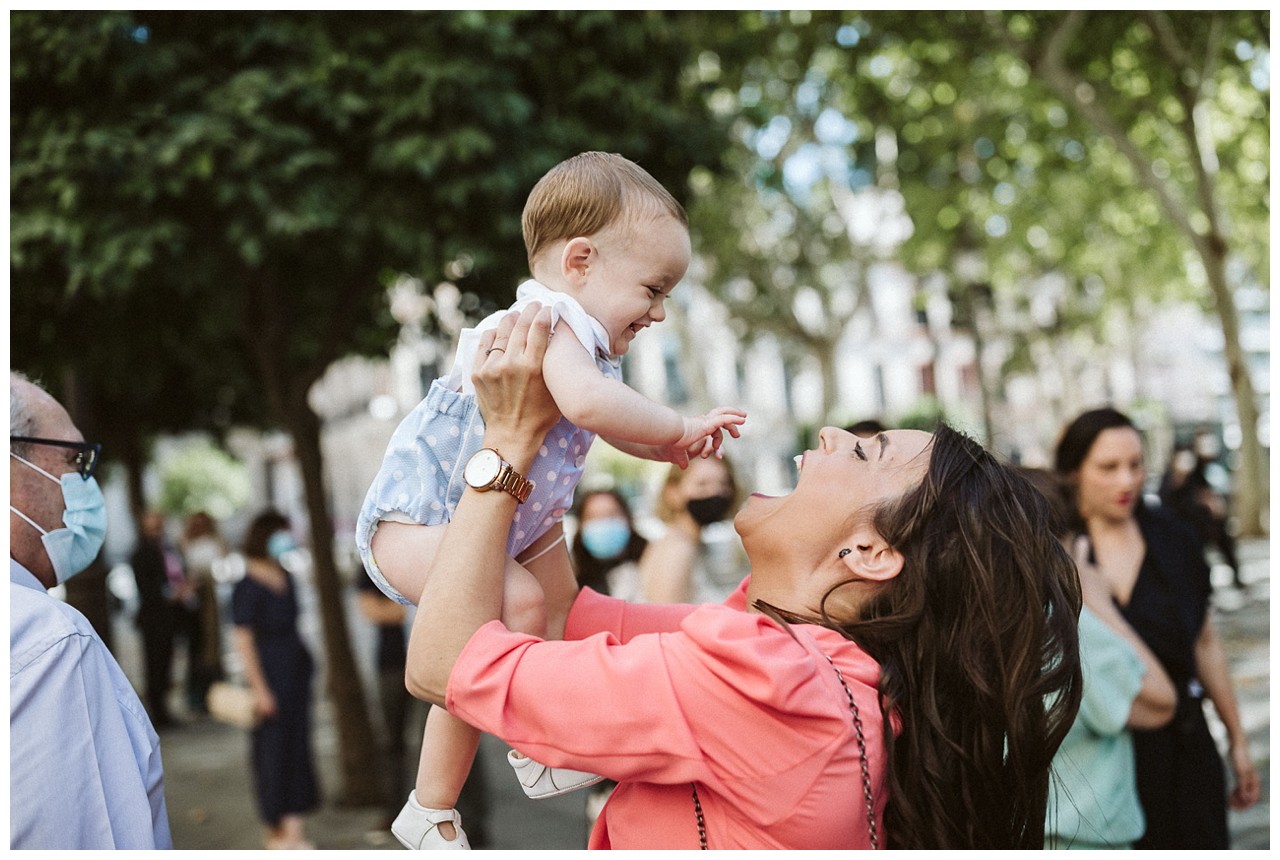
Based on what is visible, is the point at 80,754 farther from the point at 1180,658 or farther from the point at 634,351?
the point at 634,351

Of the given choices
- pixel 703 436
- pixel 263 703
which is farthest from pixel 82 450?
pixel 263 703

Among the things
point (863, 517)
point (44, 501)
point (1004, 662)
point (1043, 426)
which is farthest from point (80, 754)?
point (1043, 426)

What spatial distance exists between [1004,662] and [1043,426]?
135ft

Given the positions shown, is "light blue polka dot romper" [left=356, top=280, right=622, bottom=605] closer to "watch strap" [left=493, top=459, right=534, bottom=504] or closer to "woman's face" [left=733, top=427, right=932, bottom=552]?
"watch strap" [left=493, top=459, right=534, bottom=504]

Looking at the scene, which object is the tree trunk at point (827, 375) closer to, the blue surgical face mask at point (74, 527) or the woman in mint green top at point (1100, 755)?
the woman in mint green top at point (1100, 755)

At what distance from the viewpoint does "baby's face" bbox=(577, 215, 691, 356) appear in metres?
1.90

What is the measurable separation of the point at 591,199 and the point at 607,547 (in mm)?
3743

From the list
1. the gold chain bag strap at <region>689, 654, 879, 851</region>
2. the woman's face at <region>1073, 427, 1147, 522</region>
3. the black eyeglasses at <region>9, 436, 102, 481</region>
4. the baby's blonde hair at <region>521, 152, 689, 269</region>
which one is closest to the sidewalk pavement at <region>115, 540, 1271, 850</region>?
the woman's face at <region>1073, 427, 1147, 522</region>

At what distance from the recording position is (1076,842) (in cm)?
333

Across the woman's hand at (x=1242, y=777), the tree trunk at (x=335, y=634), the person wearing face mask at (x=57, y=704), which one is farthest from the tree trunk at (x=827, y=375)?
the person wearing face mask at (x=57, y=704)

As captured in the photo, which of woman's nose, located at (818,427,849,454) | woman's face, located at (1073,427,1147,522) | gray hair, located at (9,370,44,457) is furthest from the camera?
woman's face, located at (1073,427,1147,522)

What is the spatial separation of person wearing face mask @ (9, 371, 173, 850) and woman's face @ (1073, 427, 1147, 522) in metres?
3.14

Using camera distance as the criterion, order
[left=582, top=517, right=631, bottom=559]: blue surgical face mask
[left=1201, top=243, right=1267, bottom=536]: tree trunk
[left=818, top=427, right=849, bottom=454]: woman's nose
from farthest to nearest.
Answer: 1. [left=1201, top=243, right=1267, bottom=536]: tree trunk
2. [left=582, top=517, right=631, bottom=559]: blue surgical face mask
3. [left=818, top=427, right=849, bottom=454]: woman's nose

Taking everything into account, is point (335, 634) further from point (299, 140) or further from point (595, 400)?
point (595, 400)
